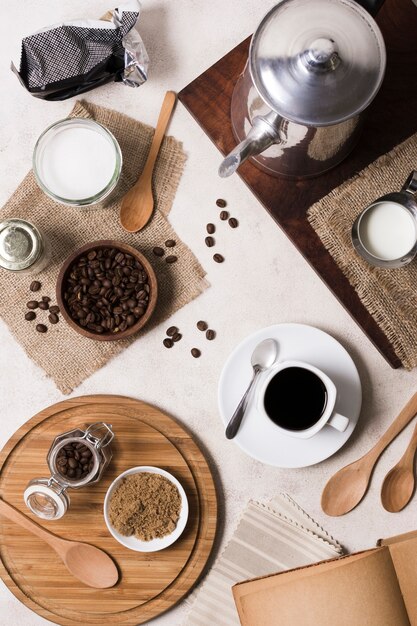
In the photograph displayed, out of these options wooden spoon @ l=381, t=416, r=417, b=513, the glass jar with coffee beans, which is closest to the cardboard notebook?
wooden spoon @ l=381, t=416, r=417, b=513

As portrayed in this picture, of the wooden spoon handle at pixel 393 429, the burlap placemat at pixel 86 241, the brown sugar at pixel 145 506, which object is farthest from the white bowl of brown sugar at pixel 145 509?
the wooden spoon handle at pixel 393 429

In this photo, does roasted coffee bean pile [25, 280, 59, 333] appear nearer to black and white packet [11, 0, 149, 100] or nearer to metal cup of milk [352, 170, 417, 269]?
black and white packet [11, 0, 149, 100]

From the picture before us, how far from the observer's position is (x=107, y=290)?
4.29 ft

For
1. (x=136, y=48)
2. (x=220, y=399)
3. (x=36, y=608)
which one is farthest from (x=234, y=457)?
(x=136, y=48)

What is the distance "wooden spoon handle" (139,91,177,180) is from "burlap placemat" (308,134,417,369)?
0.32 metres

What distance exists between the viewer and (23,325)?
1.37 meters

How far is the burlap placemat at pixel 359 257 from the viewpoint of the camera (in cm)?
127

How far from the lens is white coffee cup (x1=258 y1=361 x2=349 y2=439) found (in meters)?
1.18

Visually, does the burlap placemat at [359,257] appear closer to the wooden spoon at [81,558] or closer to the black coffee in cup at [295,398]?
the black coffee in cup at [295,398]

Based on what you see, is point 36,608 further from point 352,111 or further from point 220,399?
point 352,111

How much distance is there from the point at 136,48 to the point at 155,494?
0.83 m

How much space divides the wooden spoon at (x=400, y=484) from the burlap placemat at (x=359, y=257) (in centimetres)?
21

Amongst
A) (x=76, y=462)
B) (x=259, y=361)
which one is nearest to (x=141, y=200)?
(x=259, y=361)

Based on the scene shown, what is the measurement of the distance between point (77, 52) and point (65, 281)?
434mm
